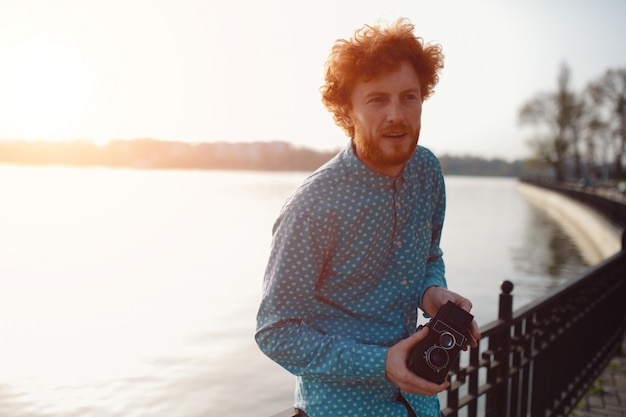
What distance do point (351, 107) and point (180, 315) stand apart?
15265mm

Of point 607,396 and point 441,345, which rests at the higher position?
point 441,345

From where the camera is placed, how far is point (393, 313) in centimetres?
169

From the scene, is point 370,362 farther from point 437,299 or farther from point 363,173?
point 363,173

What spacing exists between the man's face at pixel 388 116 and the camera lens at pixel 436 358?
51 centimetres

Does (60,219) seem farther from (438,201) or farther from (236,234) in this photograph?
(438,201)

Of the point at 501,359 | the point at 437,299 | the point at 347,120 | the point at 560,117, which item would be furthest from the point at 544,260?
the point at 560,117

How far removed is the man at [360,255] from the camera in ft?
4.91

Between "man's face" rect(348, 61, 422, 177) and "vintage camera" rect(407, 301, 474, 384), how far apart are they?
1.40ft

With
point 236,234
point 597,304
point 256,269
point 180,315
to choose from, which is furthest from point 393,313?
point 236,234

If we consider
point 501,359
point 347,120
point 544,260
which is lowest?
point 544,260

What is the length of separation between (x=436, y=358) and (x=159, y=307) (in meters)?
16.7

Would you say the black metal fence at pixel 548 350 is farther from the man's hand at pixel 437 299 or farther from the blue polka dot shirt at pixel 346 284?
the blue polka dot shirt at pixel 346 284

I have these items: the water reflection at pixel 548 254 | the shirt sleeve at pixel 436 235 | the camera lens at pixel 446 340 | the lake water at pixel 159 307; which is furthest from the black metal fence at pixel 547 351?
the water reflection at pixel 548 254

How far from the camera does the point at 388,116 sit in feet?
5.13
